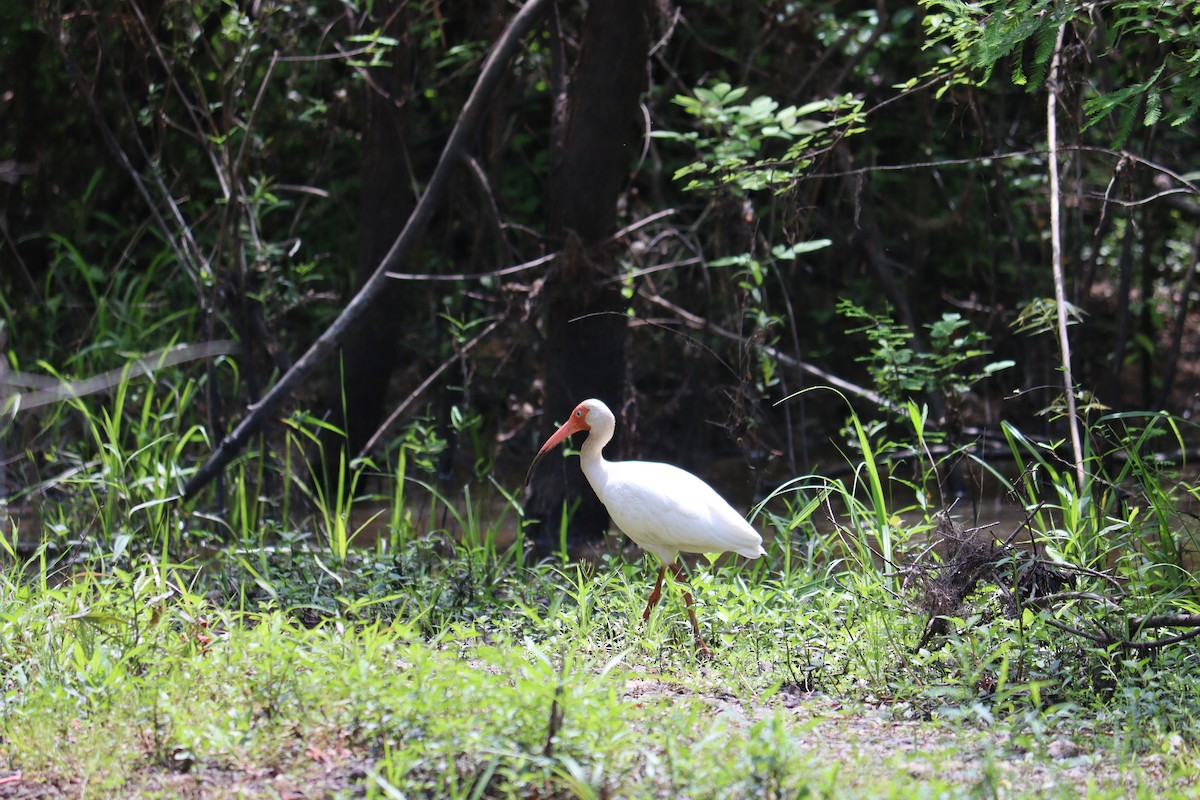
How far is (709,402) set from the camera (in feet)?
26.0

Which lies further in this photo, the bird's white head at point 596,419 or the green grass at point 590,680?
the bird's white head at point 596,419

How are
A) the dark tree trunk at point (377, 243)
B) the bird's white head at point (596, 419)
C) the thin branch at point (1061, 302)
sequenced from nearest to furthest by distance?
1. the thin branch at point (1061, 302)
2. the bird's white head at point (596, 419)
3. the dark tree trunk at point (377, 243)

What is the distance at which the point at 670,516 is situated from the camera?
14.2 feet

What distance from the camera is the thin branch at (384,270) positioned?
216 inches

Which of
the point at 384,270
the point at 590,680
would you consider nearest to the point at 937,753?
the point at 590,680

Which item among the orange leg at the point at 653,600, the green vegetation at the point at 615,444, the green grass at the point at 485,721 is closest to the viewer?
the green grass at the point at 485,721

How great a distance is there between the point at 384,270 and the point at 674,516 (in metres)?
2.01

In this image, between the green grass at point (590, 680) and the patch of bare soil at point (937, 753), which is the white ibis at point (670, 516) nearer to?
the green grass at point (590, 680)

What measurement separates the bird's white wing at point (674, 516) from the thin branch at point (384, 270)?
1665mm

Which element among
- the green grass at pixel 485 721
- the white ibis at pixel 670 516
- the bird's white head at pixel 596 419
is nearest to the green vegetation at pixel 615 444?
the green grass at pixel 485 721

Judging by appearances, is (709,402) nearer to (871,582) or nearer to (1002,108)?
(1002,108)

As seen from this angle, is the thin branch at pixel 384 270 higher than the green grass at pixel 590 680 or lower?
higher

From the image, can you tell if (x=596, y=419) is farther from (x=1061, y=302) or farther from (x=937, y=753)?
(x=937, y=753)

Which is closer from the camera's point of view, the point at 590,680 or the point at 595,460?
the point at 590,680
